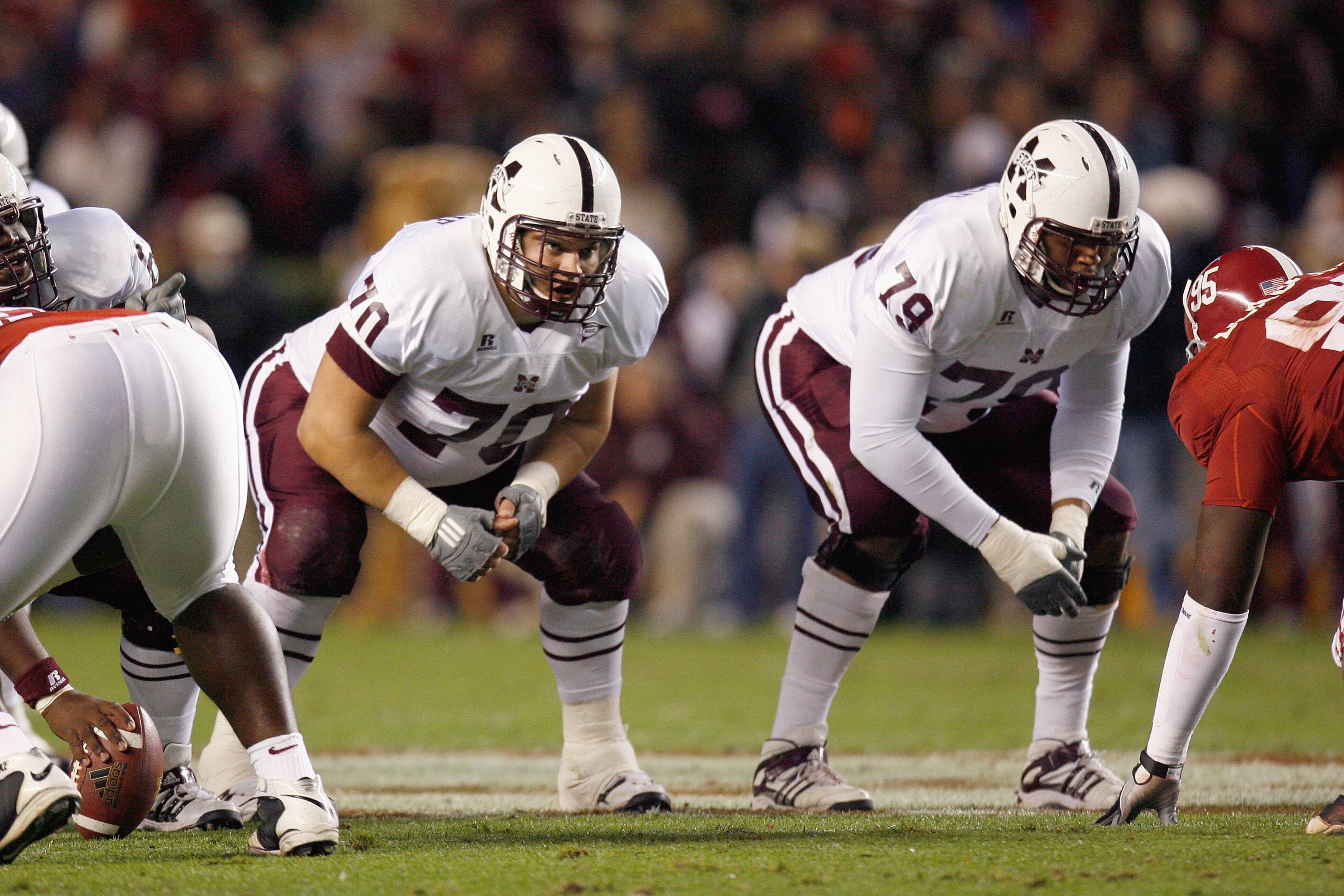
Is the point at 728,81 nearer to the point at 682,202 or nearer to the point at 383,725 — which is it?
the point at 682,202

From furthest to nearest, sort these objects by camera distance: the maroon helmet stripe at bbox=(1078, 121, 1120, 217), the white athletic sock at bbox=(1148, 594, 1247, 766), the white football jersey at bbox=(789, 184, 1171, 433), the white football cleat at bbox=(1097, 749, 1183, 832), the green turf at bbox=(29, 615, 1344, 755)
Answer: the green turf at bbox=(29, 615, 1344, 755)
the white football jersey at bbox=(789, 184, 1171, 433)
the maroon helmet stripe at bbox=(1078, 121, 1120, 217)
the white football cleat at bbox=(1097, 749, 1183, 832)
the white athletic sock at bbox=(1148, 594, 1247, 766)

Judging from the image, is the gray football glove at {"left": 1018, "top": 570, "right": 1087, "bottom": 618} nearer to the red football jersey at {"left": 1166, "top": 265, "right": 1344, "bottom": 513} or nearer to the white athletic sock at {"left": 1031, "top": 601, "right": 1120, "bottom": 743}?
the white athletic sock at {"left": 1031, "top": 601, "right": 1120, "bottom": 743}

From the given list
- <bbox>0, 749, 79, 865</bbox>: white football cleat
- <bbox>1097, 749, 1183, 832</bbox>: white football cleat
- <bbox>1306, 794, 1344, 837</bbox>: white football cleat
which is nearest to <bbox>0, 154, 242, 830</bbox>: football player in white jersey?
<bbox>0, 749, 79, 865</bbox>: white football cleat

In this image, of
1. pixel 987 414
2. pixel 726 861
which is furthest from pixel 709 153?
pixel 726 861

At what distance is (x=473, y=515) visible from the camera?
3779mm

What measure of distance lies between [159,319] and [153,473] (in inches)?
14.0

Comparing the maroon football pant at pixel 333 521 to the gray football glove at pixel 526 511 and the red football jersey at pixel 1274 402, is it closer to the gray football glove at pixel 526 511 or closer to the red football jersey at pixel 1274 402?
the gray football glove at pixel 526 511

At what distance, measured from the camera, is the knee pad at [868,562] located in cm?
424

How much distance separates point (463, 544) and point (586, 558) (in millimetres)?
450

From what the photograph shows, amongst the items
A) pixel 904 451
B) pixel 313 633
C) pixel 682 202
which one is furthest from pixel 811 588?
pixel 682 202

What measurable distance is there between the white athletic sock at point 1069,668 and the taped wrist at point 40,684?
2.48 meters

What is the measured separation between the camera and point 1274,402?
338 centimetres

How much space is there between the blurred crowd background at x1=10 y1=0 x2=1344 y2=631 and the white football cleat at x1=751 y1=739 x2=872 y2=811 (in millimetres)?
4432

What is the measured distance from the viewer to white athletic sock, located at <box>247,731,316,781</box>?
3.24 meters
